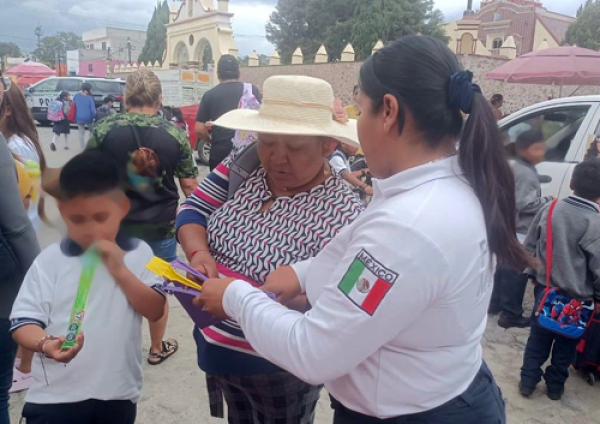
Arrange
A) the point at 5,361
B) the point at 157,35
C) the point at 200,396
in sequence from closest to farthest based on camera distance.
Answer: the point at 5,361 < the point at 200,396 < the point at 157,35

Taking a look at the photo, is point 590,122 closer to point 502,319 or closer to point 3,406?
point 502,319

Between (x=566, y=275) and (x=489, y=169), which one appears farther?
(x=566, y=275)

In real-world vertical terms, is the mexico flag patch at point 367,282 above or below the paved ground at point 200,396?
above

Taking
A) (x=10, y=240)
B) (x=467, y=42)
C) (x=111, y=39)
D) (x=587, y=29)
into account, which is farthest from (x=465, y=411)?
(x=111, y=39)

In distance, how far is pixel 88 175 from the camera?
3.89 feet

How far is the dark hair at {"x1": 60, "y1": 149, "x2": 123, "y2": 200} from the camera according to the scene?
116 cm

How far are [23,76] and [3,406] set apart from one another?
81.5ft

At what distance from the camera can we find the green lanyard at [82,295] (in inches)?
53.7

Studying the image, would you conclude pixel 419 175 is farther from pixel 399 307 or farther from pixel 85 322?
pixel 85 322

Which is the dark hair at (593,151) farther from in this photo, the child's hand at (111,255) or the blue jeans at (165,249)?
the child's hand at (111,255)

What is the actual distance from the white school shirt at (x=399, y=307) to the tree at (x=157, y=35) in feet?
169

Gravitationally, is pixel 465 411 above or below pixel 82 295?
below

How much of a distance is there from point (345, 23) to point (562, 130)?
84.3 feet

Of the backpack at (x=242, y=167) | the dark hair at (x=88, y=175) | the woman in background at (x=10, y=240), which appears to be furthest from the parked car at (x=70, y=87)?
the dark hair at (x=88, y=175)
